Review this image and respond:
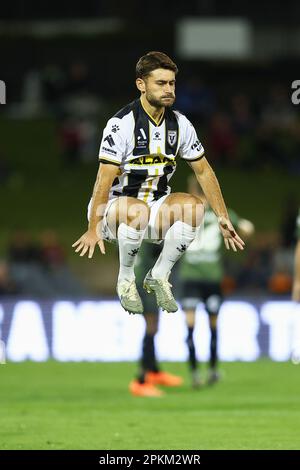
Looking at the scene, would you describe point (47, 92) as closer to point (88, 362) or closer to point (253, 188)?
point (253, 188)

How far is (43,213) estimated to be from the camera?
26484 millimetres

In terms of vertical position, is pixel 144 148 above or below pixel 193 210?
above

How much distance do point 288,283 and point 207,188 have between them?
10225 millimetres

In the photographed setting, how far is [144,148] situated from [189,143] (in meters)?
0.39

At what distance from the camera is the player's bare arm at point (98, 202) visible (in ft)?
31.3

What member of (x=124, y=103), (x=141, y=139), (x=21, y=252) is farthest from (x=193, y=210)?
(x=124, y=103)

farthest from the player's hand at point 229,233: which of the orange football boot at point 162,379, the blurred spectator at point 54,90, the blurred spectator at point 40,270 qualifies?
the blurred spectator at point 54,90

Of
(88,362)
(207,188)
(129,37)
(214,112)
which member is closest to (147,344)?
(88,362)

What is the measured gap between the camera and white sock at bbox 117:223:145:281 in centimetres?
994

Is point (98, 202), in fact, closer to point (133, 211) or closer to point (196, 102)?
point (133, 211)

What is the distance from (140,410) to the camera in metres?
14.5

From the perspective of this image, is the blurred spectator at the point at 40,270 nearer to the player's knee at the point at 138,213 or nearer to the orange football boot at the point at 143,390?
the orange football boot at the point at 143,390

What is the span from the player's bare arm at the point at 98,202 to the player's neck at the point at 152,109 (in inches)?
18.4

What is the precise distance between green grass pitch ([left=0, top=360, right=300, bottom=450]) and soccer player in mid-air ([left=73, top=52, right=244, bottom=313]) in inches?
91.7
